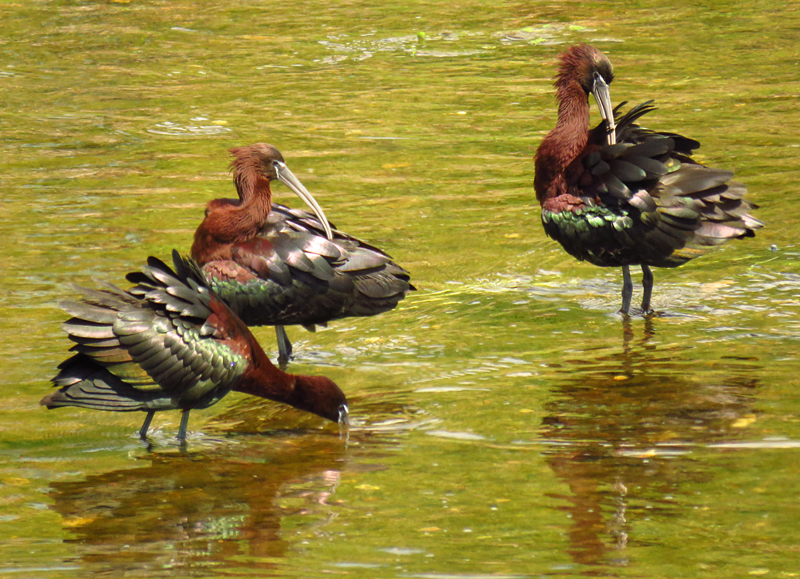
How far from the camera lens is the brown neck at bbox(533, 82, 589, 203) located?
8.67 m

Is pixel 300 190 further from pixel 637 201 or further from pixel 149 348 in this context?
pixel 637 201

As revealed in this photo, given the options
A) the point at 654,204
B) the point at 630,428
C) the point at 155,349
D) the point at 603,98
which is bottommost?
the point at 630,428

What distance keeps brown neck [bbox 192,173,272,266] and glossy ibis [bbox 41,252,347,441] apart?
882mm

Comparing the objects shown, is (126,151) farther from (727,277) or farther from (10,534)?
(10,534)

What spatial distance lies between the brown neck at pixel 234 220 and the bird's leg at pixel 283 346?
71 centimetres

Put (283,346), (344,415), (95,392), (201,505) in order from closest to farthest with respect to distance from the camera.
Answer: (201,505) → (95,392) → (344,415) → (283,346)

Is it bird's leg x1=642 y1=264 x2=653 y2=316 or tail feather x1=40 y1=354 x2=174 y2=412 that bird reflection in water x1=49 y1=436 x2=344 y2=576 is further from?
bird's leg x1=642 y1=264 x2=653 y2=316

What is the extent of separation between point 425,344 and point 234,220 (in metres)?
1.57

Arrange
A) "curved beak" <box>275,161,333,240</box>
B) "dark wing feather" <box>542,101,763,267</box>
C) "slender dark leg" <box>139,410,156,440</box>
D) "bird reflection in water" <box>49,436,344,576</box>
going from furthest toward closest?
1. "dark wing feather" <box>542,101,763,267</box>
2. "curved beak" <box>275,161,333,240</box>
3. "slender dark leg" <box>139,410,156,440</box>
4. "bird reflection in water" <box>49,436,344,576</box>

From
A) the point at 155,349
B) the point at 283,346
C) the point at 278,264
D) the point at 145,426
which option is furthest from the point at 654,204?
the point at 145,426

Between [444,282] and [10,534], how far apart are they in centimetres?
444

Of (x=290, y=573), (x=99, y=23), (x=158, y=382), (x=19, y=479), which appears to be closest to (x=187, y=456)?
(x=158, y=382)

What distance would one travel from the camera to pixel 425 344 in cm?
823

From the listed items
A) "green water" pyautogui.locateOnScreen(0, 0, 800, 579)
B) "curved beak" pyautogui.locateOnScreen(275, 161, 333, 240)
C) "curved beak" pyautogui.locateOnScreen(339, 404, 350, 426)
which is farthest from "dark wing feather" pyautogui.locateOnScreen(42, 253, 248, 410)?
"curved beak" pyautogui.locateOnScreen(275, 161, 333, 240)
